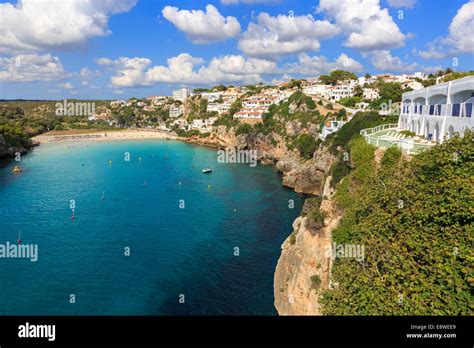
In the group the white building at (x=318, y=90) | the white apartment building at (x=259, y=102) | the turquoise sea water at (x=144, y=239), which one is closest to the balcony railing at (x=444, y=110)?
the turquoise sea water at (x=144, y=239)

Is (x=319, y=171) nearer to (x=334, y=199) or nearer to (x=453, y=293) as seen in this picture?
(x=334, y=199)

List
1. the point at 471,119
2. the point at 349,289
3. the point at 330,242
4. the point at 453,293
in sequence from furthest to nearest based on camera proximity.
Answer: the point at 330,242 < the point at 471,119 < the point at 349,289 < the point at 453,293

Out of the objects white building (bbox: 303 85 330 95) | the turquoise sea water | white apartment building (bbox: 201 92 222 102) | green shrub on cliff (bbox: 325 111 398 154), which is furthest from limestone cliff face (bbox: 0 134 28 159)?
green shrub on cliff (bbox: 325 111 398 154)

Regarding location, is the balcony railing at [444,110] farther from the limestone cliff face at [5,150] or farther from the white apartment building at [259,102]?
the limestone cliff face at [5,150]

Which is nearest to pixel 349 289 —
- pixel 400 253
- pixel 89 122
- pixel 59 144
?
pixel 400 253
